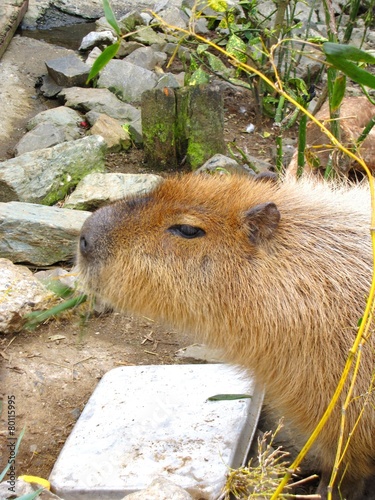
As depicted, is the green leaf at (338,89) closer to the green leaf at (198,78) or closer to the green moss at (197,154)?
the green moss at (197,154)

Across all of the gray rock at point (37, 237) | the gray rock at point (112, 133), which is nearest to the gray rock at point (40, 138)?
the gray rock at point (112, 133)

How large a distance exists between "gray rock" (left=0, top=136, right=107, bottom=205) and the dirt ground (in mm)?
1403

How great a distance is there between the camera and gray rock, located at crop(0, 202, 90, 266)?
4.56 m

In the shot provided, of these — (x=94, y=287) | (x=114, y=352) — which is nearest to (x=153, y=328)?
(x=114, y=352)

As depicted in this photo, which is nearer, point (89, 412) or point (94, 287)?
point (94, 287)

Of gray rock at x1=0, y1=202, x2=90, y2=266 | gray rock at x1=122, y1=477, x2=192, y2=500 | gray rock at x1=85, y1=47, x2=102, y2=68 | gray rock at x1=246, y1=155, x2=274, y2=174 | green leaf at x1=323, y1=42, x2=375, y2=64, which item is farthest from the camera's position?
gray rock at x1=85, y1=47, x2=102, y2=68

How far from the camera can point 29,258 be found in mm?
4605

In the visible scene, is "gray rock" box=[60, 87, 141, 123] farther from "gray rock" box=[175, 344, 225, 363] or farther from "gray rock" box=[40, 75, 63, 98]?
"gray rock" box=[175, 344, 225, 363]

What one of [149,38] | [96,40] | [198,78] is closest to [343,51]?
[198,78]

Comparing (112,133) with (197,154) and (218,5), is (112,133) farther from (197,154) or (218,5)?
(218,5)

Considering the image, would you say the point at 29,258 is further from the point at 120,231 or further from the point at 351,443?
the point at 351,443

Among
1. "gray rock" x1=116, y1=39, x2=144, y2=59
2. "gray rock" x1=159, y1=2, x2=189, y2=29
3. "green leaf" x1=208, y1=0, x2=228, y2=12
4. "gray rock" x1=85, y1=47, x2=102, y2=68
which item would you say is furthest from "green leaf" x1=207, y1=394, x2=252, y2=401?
"gray rock" x1=159, y1=2, x2=189, y2=29

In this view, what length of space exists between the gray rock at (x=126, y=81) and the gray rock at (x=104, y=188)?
8.20 ft

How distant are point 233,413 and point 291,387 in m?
0.57
